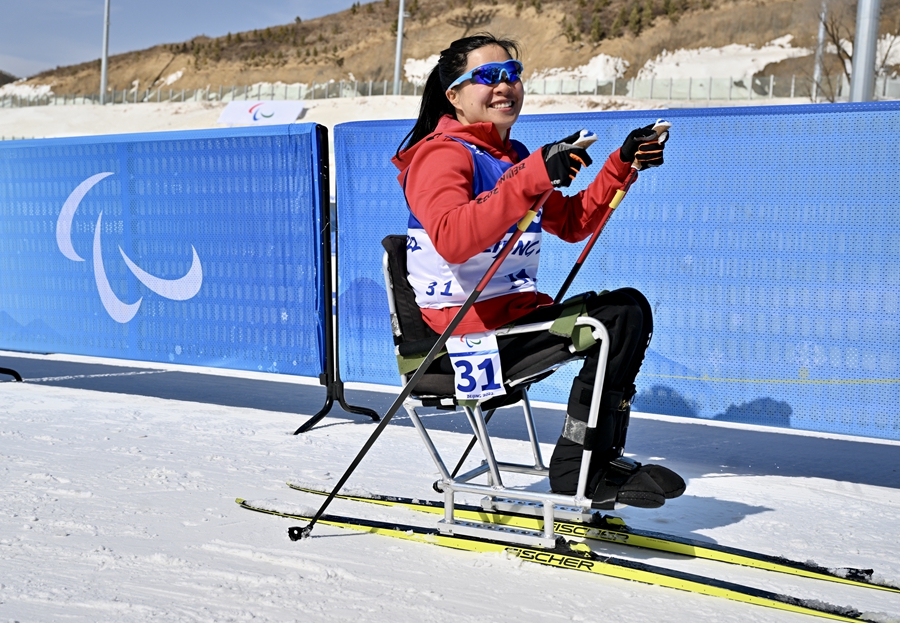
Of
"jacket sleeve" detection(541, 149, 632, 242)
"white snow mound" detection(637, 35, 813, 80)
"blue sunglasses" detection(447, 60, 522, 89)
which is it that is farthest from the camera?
"white snow mound" detection(637, 35, 813, 80)

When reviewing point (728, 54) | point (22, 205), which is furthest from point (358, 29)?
point (22, 205)

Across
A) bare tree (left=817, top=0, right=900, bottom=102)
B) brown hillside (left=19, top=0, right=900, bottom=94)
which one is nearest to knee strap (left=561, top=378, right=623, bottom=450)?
bare tree (left=817, top=0, right=900, bottom=102)

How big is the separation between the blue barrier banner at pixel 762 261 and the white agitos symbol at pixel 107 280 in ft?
8.35

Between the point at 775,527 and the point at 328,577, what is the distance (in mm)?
1790

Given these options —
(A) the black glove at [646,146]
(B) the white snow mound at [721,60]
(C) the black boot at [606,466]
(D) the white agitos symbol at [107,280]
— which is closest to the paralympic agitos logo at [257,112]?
(B) the white snow mound at [721,60]

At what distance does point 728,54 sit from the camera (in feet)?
188

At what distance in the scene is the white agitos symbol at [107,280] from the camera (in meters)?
6.23

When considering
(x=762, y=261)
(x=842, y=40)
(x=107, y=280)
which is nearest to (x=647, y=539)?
(x=762, y=261)

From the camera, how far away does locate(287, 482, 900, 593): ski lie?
2760 mm

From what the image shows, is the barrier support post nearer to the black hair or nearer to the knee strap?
the black hair

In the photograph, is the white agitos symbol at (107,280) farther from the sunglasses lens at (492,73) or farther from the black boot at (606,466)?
the black boot at (606,466)

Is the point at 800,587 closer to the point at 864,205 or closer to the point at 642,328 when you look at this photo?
the point at 642,328

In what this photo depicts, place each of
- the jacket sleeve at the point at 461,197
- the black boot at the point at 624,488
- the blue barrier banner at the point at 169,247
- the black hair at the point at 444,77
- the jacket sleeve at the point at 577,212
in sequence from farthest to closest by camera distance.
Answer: the blue barrier banner at the point at 169,247
the jacket sleeve at the point at 577,212
the black hair at the point at 444,77
the black boot at the point at 624,488
the jacket sleeve at the point at 461,197

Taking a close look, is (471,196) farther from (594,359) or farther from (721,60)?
(721,60)
